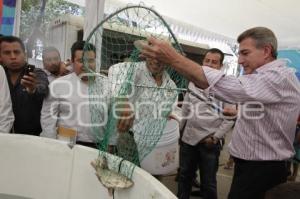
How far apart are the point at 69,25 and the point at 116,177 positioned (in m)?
3.83

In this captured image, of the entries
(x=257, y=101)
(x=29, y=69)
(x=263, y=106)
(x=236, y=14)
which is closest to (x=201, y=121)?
(x=263, y=106)

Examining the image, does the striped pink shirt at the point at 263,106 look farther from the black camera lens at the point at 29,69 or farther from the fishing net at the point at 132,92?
the black camera lens at the point at 29,69

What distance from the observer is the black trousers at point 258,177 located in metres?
1.78

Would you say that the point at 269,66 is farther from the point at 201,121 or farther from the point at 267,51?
the point at 201,121

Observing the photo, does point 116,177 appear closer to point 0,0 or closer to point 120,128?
point 120,128

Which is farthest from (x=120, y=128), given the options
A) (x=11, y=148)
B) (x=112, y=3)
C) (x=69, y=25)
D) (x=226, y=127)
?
(x=69, y=25)

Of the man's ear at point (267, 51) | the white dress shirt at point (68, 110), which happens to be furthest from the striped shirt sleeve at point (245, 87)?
the white dress shirt at point (68, 110)

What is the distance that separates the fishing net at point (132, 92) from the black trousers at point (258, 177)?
1.78 feet

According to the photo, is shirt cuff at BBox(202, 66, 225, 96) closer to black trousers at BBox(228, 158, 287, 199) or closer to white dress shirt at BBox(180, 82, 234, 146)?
black trousers at BBox(228, 158, 287, 199)

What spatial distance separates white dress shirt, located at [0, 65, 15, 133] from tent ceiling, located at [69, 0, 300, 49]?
2599mm

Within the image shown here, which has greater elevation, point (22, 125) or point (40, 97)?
point (40, 97)

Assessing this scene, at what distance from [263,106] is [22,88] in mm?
1800

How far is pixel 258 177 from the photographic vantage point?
1799mm

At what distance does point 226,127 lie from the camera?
2.95 metres
